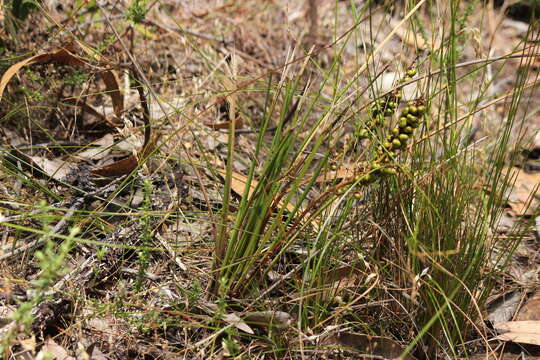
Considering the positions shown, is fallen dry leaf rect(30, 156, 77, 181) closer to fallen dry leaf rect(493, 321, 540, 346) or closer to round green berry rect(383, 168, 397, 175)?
round green berry rect(383, 168, 397, 175)

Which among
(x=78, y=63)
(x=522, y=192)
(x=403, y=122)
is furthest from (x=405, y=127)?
(x=522, y=192)

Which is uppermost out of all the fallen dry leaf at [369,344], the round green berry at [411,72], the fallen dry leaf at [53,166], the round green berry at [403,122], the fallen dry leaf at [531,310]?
the round green berry at [411,72]

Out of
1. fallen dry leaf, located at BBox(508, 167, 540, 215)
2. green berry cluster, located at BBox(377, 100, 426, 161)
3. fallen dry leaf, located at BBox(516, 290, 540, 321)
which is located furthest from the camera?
fallen dry leaf, located at BBox(508, 167, 540, 215)

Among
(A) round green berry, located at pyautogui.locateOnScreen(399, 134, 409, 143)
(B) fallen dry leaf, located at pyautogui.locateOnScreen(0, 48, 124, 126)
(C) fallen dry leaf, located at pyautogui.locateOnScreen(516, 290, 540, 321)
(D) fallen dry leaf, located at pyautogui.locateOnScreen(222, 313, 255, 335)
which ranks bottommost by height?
(C) fallen dry leaf, located at pyautogui.locateOnScreen(516, 290, 540, 321)

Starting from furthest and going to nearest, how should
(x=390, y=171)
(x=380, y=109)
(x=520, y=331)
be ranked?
(x=520, y=331), (x=380, y=109), (x=390, y=171)

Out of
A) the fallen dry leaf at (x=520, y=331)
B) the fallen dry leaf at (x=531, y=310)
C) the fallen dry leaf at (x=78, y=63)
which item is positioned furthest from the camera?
the fallen dry leaf at (x=78, y=63)

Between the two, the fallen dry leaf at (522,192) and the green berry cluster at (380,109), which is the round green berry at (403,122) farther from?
the fallen dry leaf at (522,192)

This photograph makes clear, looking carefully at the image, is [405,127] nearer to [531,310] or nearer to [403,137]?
[403,137]

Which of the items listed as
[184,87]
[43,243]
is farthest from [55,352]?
[184,87]

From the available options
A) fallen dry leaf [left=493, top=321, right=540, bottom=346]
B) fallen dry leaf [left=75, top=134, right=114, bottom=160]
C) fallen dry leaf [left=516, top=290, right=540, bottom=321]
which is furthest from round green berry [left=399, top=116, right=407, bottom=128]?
fallen dry leaf [left=75, top=134, right=114, bottom=160]

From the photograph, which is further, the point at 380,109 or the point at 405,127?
the point at 380,109

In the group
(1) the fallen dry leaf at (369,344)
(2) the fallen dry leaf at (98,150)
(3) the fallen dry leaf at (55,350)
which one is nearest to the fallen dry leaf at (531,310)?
(1) the fallen dry leaf at (369,344)

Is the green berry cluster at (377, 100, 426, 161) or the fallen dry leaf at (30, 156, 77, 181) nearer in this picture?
the green berry cluster at (377, 100, 426, 161)

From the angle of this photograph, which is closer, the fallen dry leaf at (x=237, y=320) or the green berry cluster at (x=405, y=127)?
the green berry cluster at (x=405, y=127)
